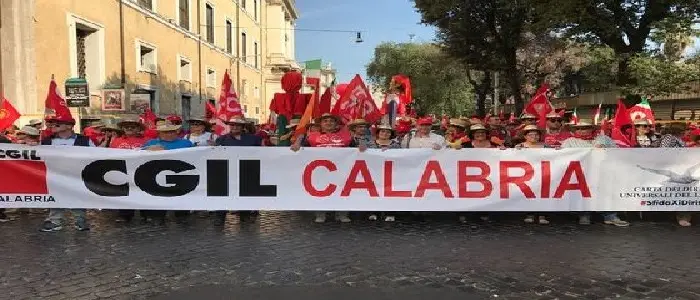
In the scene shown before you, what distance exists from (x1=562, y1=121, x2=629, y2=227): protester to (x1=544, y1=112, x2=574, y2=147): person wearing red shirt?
22 cm

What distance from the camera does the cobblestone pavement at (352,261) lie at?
533 centimetres

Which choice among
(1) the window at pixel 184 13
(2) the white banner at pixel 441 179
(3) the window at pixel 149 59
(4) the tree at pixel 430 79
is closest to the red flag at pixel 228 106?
(2) the white banner at pixel 441 179

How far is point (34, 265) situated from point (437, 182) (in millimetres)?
4553

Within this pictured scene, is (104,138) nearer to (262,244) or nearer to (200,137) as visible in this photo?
(200,137)

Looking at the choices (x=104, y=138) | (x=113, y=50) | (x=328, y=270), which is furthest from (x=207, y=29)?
(x=328, y=270)

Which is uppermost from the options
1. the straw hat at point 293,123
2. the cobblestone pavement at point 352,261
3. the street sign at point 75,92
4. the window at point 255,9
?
the window at point 255,9

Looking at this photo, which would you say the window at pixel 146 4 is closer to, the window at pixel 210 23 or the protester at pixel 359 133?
the window at pixel 210 23

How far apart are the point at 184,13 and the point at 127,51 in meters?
8.53

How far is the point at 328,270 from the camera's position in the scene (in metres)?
5.95

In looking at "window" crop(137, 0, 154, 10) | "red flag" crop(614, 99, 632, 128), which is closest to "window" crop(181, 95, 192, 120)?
"window" crop(137, 0, 154, 10)

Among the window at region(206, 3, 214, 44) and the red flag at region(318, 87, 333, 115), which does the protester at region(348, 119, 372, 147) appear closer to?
the red flag at region(318, 87, 333, 115)

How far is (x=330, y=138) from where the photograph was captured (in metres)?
8.55

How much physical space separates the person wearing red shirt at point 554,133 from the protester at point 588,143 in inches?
8.5

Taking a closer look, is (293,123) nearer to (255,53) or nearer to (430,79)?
(255,53)
